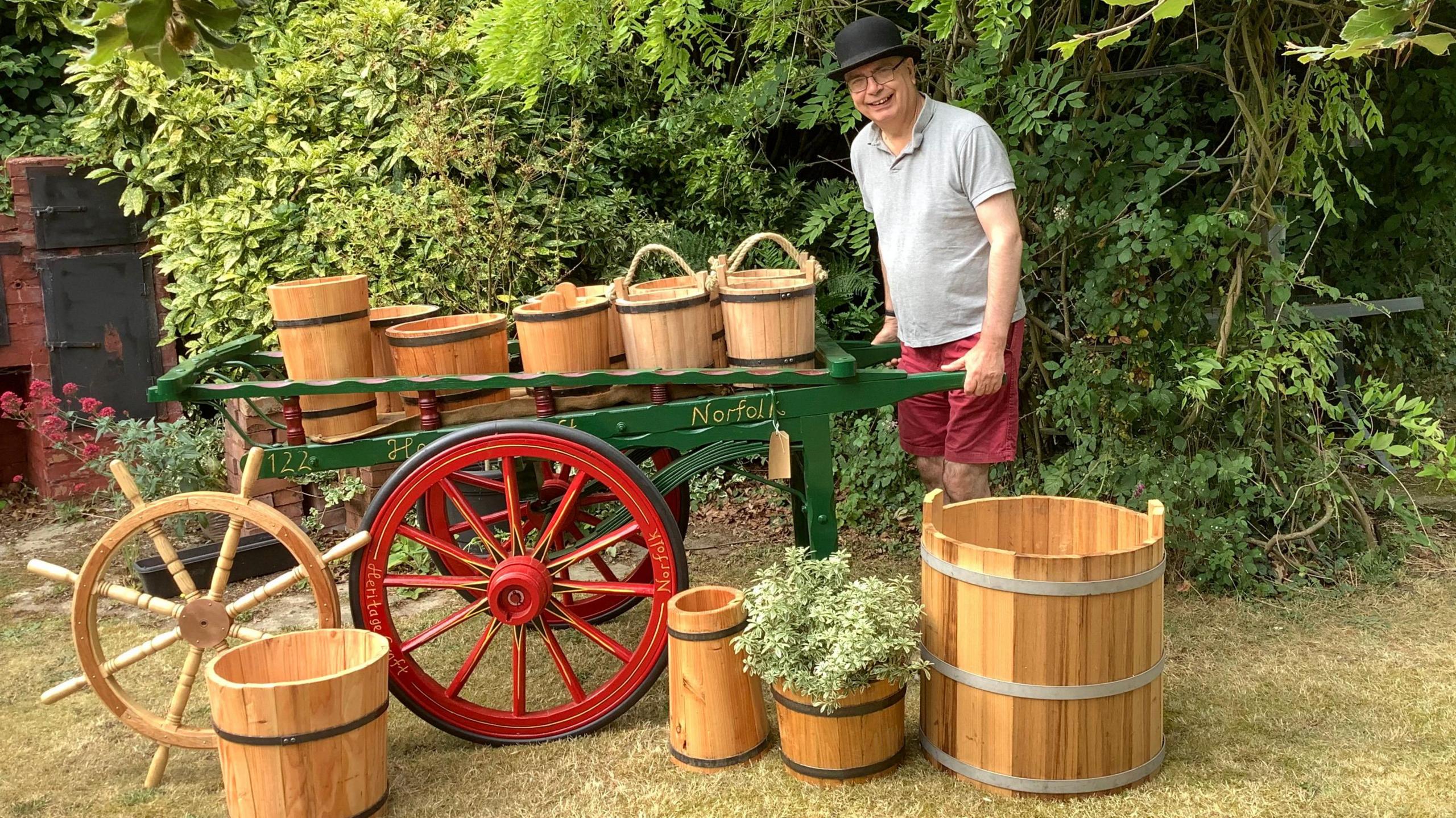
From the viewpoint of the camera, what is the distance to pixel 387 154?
5660 mm

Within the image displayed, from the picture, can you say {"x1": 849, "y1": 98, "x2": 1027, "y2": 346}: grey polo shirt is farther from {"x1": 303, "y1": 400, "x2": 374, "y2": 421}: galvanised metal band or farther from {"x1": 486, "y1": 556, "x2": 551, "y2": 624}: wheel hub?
{"x1": 303, "y1": 400, "x2": 374, "y2": 421}: galvanised metal band

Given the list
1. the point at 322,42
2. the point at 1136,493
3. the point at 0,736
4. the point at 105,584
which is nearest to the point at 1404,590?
the point at 1136,493

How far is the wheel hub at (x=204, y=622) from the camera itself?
3.36 metres

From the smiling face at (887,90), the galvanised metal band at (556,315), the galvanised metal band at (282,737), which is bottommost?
the galvanised metal band at (282,737)

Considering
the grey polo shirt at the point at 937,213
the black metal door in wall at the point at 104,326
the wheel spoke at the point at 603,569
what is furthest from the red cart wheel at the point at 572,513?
the black metal door in wall at the point at 104,326

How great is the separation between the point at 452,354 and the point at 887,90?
1573 mm

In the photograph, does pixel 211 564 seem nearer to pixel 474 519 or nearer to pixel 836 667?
pixel 474 519

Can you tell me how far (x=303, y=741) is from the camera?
296 cm

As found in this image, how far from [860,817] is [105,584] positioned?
214 centimetres

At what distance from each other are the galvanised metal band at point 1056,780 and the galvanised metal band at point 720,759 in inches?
21.6

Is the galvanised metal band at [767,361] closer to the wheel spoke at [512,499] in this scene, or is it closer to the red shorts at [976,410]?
the red shorts at [976,410]

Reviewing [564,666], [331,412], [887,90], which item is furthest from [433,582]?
[887,90]

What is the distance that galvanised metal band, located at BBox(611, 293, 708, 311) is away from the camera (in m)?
3.54

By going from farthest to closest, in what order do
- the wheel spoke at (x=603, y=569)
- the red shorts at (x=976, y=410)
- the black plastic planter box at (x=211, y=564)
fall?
1. the black plastic planter box at (x=211, y=564)
2. the wheel spoke at (x=603, y=569)
3. the red shorts at (x=976, y=410)
